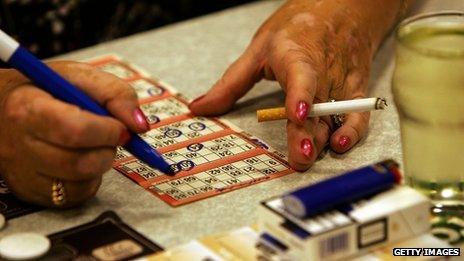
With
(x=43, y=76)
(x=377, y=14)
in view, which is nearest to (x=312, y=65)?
(x=377, y=14)

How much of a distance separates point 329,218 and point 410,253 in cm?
9

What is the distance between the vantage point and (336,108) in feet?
3.49

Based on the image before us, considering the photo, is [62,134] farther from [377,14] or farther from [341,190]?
[377,14]

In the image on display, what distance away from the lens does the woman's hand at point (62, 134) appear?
0.93 m

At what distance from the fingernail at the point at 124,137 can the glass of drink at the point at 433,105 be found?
0.88 ft

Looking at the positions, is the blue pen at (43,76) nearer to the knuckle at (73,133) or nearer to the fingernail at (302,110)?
the knuckle at (73,133)

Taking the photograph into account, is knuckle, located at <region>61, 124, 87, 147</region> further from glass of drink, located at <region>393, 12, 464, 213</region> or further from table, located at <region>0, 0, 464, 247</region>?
glass of drink, located at <region>393, 12, 464, 213</region>

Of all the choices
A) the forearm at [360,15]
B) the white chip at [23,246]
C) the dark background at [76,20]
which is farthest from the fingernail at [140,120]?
the dark background at [76,20]

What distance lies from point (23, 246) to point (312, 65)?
42 cm

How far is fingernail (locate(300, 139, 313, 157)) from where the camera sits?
1.05m

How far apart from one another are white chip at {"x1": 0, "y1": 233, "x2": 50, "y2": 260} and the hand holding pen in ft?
0.24

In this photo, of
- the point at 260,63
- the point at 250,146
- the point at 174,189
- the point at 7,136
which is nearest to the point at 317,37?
the point at 260,63

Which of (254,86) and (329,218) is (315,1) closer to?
(254,86)

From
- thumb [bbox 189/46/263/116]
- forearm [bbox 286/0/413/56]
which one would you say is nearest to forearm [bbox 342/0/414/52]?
forearm [bbox 286/0/413/56]
